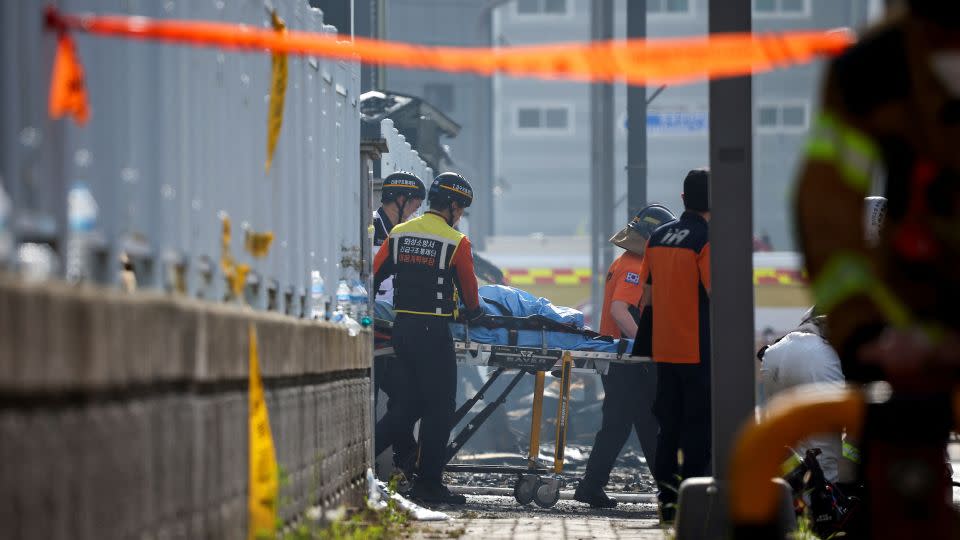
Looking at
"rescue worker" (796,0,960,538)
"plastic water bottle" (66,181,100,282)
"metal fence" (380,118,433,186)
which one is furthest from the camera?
"metal fence" (380,118,433,186)

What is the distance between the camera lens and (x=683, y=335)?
32.1 ft

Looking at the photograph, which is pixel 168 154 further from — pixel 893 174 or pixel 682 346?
pixel 682 346

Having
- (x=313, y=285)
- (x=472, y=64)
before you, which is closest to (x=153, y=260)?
(x=472, y=64)

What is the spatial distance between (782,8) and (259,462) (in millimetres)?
53697

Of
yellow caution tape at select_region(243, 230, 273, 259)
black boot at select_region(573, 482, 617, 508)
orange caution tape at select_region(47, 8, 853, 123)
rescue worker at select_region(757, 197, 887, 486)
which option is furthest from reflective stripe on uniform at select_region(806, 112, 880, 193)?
black boot at select_region(573, 482, 617, 508)

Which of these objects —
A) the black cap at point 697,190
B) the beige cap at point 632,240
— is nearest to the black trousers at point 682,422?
the black cap at point 697,190

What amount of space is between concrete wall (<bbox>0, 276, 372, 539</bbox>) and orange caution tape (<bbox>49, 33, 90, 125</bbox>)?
0.48 metres

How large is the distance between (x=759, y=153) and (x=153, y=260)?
5202cm

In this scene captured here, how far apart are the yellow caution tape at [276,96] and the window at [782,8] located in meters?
51.3

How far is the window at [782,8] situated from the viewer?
57.8m

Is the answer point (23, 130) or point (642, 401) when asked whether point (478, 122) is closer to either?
point (642, 401)

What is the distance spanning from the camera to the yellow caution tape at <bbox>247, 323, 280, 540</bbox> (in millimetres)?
6035

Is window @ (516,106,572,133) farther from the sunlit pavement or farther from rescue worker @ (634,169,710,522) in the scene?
rescue worker @ (634,169,710,522)

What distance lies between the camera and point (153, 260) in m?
5.29
